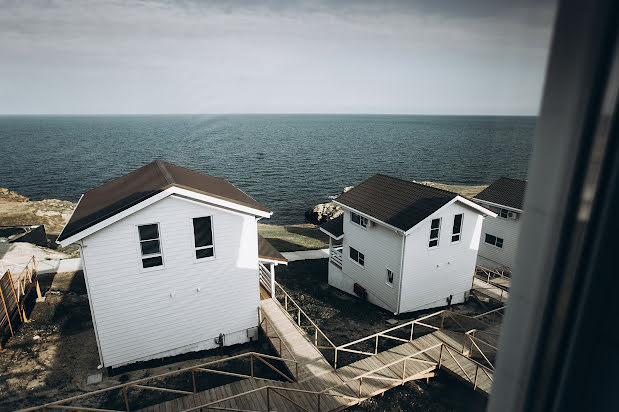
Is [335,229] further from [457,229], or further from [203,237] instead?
[203,237]

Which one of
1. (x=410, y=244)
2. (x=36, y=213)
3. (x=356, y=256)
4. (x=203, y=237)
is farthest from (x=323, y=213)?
(x=36, y=213)

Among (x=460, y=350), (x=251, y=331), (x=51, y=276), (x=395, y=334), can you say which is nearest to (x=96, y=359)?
(x=251, y=331)

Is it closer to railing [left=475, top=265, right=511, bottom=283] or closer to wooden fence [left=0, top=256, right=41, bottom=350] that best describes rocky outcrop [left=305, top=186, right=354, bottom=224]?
railing [left=475, top=265, right=511, bottom=283]

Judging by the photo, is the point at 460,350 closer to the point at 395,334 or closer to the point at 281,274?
the point at 395,334

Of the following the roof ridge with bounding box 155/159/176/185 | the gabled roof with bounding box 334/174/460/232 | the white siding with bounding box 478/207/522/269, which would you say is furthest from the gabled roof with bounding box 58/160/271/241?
the white siding with bounding box 478/207/522/269

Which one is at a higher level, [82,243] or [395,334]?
[82,243]

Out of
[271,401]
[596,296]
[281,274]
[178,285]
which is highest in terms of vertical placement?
[596,296]
